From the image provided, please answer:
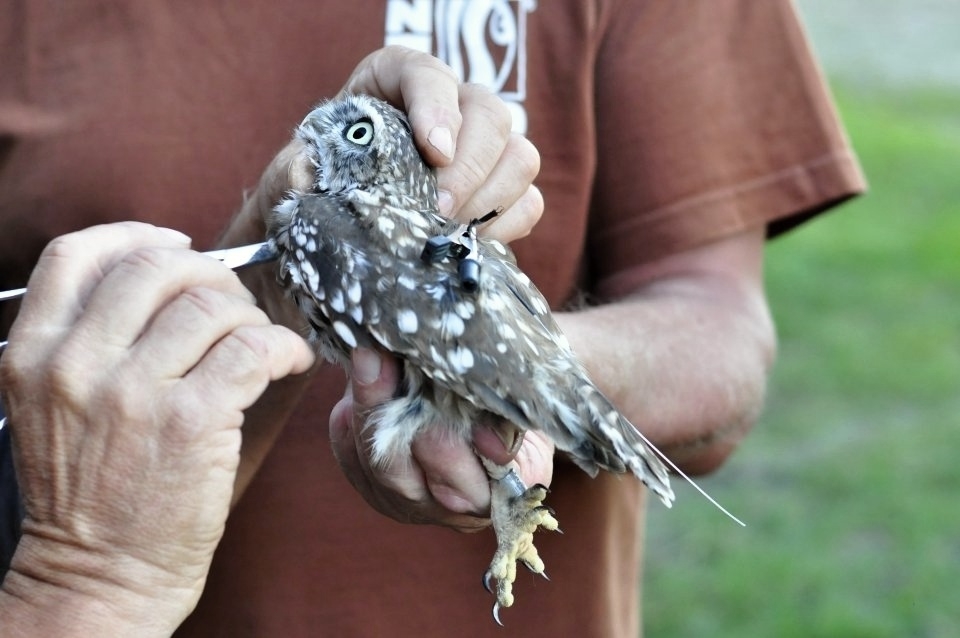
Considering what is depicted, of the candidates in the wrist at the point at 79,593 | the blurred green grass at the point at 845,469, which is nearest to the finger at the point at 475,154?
the wrist at the point at 79,593

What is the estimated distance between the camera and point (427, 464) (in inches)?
90.3

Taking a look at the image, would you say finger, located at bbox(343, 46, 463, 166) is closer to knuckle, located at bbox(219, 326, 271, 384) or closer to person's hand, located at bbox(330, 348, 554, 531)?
Answer: person's hand, located at bbox(330, 348, 554, 531)

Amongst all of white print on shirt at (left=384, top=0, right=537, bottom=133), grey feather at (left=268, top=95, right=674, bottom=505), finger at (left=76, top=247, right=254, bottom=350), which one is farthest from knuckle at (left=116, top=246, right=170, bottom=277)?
white print on shirt at (left=384, top=0, right=537, bottom=133)

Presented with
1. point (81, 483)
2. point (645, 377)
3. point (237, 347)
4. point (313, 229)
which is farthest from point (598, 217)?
point (81, 483)

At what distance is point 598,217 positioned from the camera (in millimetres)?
3330

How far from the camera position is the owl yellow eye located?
2.56 m

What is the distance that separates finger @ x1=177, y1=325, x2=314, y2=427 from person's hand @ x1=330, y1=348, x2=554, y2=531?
208mm

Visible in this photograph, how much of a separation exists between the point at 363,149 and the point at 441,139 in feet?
0.92

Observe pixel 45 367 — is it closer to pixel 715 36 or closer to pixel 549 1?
pixel 549 1

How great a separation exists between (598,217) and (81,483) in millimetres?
1716

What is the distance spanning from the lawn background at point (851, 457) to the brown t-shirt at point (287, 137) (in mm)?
3031

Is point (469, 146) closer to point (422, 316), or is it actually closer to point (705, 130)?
point (422, 316)

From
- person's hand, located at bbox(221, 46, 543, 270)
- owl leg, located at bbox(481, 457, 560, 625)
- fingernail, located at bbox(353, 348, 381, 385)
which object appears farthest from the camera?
person's hand, located at bbox(221, 46, 543, 270)

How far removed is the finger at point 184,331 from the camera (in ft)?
6.72
